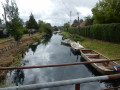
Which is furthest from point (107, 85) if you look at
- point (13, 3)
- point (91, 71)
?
point (13, 3)

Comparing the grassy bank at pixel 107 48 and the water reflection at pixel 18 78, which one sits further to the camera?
the grassy bank at pixel 107 48

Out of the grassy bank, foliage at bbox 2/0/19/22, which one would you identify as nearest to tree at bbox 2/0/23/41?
foliage at bbox 2/0/19/22

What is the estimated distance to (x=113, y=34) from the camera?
42.8ft

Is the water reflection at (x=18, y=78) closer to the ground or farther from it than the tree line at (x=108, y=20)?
closer to the ground

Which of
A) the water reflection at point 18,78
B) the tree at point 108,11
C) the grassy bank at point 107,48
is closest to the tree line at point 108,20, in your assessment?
the tree at point 108,11

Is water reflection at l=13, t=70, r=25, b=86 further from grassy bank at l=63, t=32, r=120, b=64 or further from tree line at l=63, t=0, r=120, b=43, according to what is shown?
tree line at l=63, t=0, r=120, b=43

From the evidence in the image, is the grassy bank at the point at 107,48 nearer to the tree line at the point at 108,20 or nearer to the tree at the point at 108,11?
the tree line at the point at 108,20

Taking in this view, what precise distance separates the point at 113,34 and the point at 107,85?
364 inches

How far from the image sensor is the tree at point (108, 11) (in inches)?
640

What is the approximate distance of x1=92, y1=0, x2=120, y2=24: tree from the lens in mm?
16266

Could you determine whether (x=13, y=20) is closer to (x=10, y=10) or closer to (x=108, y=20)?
(x=10, y=10)

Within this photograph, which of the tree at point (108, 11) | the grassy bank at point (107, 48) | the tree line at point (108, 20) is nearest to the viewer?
the grassy bank at point (107, 48)

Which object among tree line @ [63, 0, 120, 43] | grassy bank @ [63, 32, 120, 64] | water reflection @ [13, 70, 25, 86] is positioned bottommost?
water reflection @ [13, 70, 25, 86]

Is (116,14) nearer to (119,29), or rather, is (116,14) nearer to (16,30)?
(119,29)
